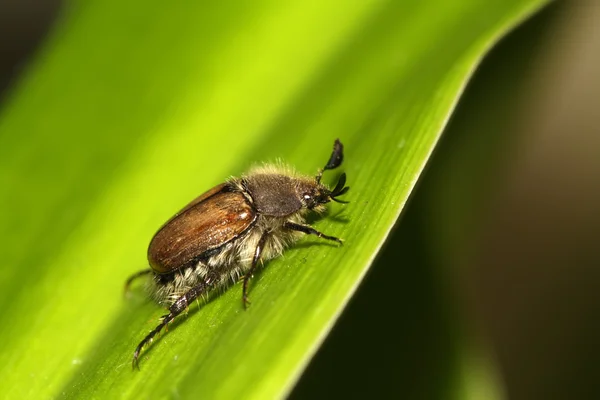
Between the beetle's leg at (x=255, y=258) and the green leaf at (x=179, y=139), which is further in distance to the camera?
the beetle's leg at (x=255, y=258)

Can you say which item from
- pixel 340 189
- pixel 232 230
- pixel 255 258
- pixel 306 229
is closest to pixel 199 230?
pixel 232 230

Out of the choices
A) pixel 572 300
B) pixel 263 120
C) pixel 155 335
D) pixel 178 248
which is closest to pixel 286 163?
pixel 263 120

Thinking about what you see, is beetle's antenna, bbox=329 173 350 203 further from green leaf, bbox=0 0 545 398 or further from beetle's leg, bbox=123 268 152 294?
beetle's leg, bbox=123 268 152 294

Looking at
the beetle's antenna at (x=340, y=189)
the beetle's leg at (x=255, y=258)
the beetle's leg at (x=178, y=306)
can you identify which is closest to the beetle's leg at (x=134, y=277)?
the beetle's leg at (x=178, y=306)

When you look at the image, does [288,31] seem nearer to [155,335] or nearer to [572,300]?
[155,335]

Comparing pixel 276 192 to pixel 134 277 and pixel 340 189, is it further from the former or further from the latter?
pixel 134 277

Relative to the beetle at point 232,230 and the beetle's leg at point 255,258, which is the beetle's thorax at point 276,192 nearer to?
the beetle at point 232,230

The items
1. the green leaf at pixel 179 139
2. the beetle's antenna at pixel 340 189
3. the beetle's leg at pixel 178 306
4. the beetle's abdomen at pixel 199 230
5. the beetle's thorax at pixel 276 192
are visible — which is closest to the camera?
the green leaf at pixel 179 139
